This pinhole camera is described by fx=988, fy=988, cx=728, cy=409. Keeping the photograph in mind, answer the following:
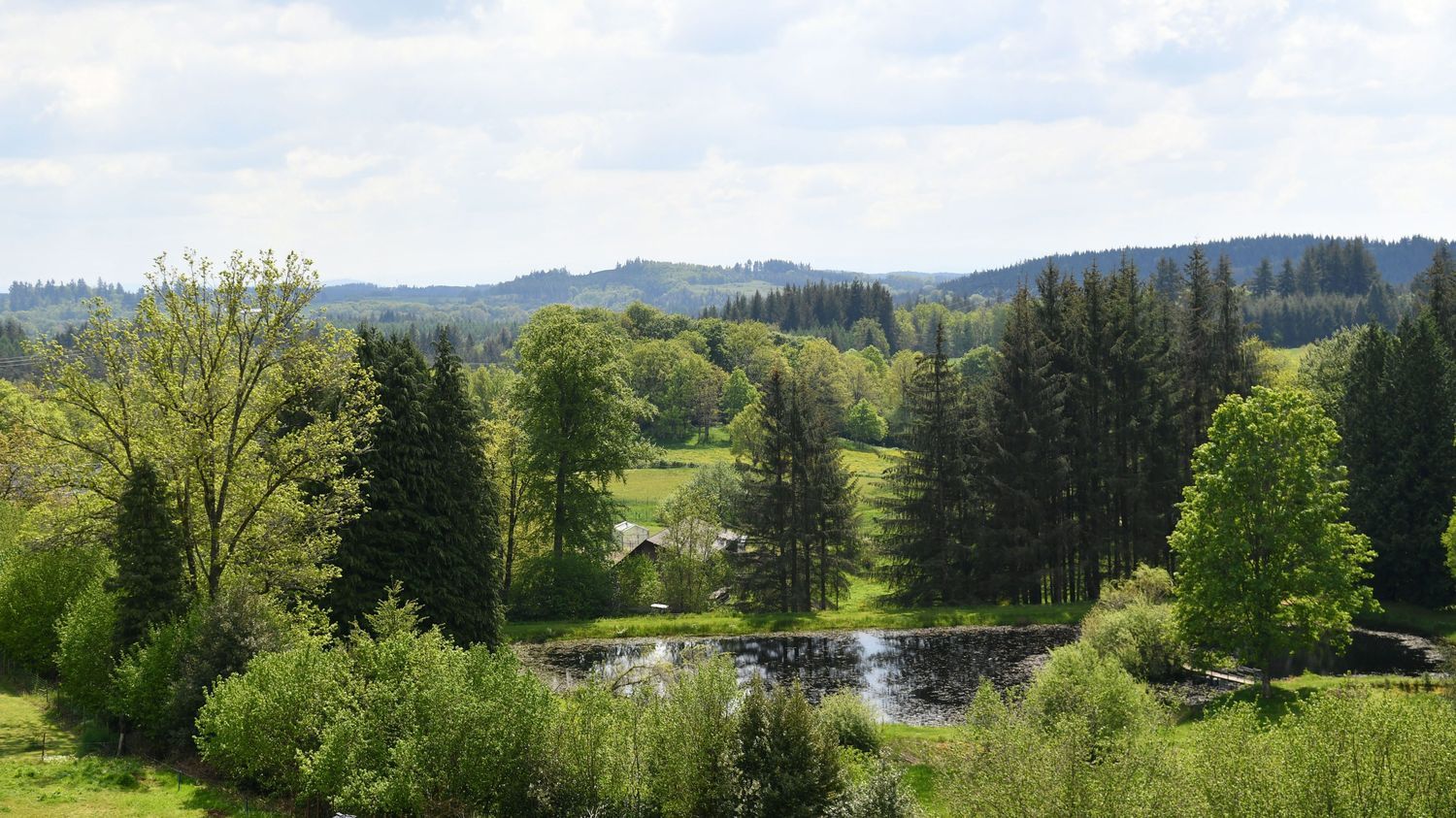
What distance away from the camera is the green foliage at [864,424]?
128 meters

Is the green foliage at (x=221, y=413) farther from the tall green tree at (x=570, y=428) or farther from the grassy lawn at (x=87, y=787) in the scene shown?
the tall green tree at (x=570, y=428)

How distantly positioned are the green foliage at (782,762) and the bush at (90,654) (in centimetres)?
1912

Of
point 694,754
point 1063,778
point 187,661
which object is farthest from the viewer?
point 187,661

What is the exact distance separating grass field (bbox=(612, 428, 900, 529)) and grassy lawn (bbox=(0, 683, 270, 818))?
47.3 metres

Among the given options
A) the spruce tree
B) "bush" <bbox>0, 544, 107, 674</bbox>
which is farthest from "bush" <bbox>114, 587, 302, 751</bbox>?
"bush" <bbox>0, 544, 107, 674</bbox>

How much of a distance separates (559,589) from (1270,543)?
31.1m

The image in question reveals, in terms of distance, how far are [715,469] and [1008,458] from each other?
2537 cm

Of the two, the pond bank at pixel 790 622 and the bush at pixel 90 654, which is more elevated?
the bush at pixel 90 654

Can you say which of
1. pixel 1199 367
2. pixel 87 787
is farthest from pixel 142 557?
pixel 1199 367

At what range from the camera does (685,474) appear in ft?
335

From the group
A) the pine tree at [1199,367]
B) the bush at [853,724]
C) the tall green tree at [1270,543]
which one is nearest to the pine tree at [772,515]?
the tall green tree at [1270,543]

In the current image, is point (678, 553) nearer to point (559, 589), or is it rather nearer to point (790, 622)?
point (559, 589)

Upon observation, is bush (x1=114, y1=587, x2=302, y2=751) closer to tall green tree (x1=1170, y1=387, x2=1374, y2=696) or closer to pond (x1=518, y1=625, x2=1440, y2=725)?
pond (x1=518, y1=625, x2=1440, y2=725)

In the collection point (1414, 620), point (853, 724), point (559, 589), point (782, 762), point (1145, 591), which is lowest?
point (1414, 620)
